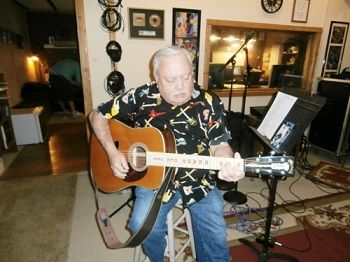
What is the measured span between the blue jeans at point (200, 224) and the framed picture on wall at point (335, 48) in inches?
122

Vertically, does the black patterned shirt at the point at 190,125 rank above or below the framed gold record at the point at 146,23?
below

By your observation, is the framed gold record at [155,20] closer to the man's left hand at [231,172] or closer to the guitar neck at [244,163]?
the guitar neck at [244,163]

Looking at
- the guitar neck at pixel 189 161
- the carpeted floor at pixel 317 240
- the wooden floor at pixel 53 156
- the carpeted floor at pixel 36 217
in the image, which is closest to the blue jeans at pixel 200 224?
the guitar neck at pixel 189 161

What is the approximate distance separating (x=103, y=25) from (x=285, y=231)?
238 centimetres

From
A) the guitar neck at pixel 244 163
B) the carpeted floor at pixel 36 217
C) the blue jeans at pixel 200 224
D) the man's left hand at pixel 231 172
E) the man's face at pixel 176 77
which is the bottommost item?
the carpeted floor at pixel 36 217

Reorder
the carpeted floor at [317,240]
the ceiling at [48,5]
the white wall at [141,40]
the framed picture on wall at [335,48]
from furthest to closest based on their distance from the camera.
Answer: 1. the ceiling at [48,5]
2. the framed picture on wall at [335,48]
3. the white wall at [141,40]
4. the carpeted floor at [317,240]

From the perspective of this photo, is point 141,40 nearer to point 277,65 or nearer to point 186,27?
point 186,27

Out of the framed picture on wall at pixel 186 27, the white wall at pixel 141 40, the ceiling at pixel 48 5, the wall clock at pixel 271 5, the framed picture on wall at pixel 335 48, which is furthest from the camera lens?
the ceiling at pixel 48 5

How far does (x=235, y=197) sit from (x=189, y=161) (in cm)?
130

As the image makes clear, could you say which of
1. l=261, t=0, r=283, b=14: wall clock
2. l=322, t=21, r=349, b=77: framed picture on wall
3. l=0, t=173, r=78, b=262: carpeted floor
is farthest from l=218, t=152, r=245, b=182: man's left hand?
l=322, t=21, r=349, b=77: framed picture on wall

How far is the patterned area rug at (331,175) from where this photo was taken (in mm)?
2439

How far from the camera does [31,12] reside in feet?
20.4

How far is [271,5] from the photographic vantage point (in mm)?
2834

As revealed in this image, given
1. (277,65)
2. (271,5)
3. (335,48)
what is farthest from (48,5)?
(335,48)
